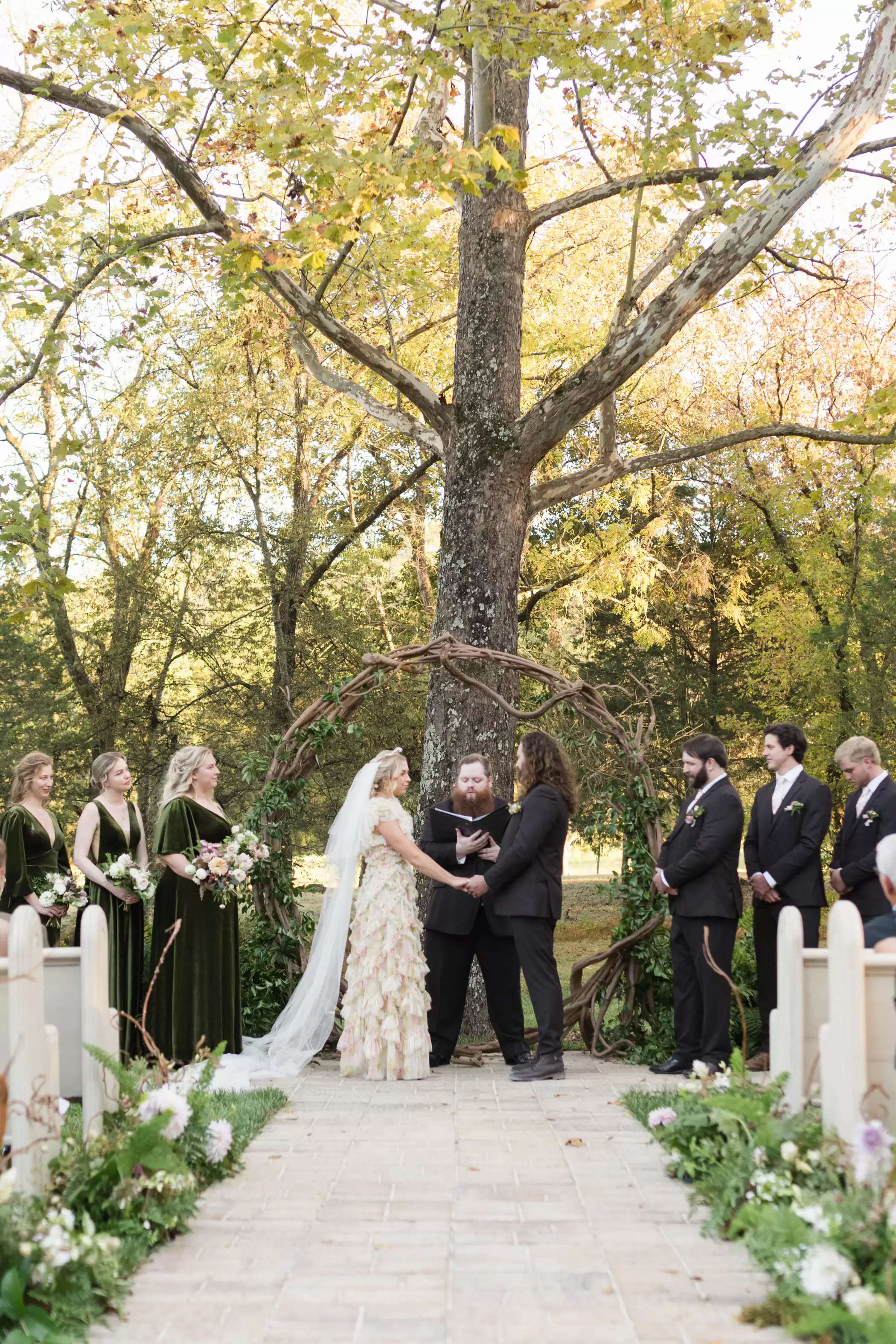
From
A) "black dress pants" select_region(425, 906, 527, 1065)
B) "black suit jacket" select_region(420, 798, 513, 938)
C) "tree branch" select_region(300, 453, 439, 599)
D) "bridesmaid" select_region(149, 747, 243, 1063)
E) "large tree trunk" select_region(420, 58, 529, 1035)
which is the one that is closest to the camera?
"bridesmaid" select_region(149, 747, 243, 1063)

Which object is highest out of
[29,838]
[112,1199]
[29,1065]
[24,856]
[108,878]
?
[29,838]

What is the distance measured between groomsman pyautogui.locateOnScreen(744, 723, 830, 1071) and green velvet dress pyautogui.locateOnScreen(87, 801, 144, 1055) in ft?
12.6

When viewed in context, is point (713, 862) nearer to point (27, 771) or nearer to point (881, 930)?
point (881, 930)

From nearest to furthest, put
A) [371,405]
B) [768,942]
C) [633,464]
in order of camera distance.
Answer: [768,942]
[633,464]
[371,405]

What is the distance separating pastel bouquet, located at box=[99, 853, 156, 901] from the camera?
7.52 metres

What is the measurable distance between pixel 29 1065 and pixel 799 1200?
2594 mm

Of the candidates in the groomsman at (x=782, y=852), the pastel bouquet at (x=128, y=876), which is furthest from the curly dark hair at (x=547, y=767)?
the pastel bouquet at (x=128, y=876)

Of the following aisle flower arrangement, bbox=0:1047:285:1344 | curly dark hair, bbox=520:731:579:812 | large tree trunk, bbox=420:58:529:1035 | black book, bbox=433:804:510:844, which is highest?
large tree trunk, bbox=420:58:529:1035

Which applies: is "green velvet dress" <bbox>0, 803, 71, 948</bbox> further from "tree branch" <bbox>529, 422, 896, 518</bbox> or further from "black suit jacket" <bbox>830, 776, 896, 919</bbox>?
"black suit jacket" <bbox>830, 776, 896, 919</bbox>

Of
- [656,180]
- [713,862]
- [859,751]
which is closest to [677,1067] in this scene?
[713,862]

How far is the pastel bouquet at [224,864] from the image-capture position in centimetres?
764

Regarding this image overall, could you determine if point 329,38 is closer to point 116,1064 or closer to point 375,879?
point 375,879

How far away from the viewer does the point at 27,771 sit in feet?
26.4

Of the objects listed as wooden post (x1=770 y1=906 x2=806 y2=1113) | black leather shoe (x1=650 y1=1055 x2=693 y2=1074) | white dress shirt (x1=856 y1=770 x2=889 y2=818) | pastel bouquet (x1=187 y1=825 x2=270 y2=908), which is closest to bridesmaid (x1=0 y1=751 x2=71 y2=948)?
pastel bouquet (x1=187 y1=825 x2=270 y2=908)
